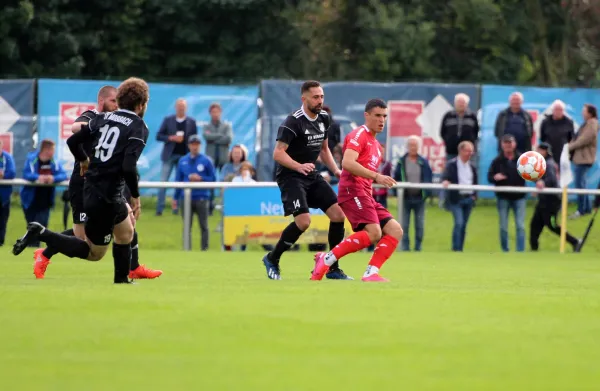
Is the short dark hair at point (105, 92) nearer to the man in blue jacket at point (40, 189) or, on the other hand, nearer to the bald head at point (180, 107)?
the man in blue jacket at point (40, 189)

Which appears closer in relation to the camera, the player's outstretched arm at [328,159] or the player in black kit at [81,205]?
the player in black kit at [81,205]

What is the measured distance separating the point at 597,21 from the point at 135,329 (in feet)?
106

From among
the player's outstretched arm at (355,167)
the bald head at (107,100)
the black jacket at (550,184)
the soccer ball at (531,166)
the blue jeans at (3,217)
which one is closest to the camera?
the bald head at (107,100)

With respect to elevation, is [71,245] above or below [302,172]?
below

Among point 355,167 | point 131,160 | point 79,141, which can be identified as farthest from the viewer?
point 355,167

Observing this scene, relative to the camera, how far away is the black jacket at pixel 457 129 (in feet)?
78.7

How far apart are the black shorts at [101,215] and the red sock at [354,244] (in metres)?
2.30

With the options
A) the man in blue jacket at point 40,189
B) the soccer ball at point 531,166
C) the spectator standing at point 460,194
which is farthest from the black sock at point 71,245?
the spectator standing at point 460,194

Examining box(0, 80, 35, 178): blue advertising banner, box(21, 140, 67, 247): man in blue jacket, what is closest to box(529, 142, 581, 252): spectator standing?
box(21, 140, 67, 247): man in blue jacket

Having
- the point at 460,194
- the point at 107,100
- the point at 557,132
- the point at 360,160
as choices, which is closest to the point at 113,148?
the point at 107,100

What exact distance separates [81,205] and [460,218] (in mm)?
9225

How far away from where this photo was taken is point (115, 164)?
38.1 feet

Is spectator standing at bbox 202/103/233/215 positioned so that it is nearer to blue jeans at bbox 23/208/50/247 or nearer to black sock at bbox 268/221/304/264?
blue jeans at bbox 23/208/50/247

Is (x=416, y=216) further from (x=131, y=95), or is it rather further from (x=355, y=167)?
(x=131, y=95)
